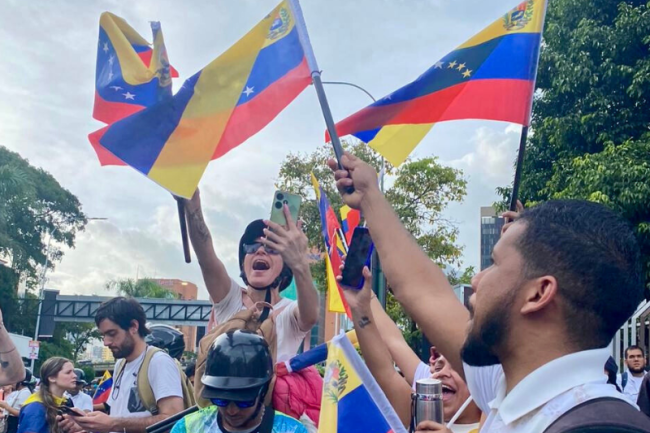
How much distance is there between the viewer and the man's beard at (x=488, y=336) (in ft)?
5.11

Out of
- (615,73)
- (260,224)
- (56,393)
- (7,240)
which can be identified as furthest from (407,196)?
(7,240)

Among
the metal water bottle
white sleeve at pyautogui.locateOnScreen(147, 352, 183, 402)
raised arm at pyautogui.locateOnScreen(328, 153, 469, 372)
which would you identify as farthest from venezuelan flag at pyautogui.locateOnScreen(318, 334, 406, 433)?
white sleeve at pyautogui.locateOnScreen(147, 352, 183, 402)

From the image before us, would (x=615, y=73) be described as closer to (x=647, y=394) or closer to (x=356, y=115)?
(x=647, y=394)

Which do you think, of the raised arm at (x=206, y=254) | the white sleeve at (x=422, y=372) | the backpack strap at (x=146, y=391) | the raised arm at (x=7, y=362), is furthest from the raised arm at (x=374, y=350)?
the raised arm at (x=7, y=362)

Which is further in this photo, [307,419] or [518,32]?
[518,32]

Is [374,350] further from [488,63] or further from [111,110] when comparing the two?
[111,110]

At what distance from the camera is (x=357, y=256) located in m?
2.60

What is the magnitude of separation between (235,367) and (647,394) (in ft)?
8.16

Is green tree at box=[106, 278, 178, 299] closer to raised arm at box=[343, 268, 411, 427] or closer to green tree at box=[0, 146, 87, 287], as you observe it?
green tree at box=[0, 146, 87, 287]

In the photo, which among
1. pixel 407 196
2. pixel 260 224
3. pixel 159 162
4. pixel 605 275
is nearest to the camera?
pixel 605 275

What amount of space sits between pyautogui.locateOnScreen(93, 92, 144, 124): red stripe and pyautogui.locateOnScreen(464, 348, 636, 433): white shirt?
8.14ft

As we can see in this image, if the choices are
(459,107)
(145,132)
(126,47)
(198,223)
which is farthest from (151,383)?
(459,107)

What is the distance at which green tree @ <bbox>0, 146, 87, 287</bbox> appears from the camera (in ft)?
116

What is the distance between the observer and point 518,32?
3291 mm
